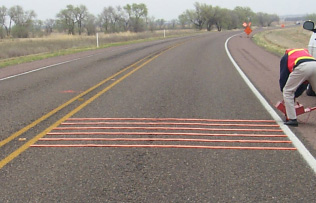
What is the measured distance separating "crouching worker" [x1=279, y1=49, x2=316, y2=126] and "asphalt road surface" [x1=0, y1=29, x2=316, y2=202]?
1.21 feet

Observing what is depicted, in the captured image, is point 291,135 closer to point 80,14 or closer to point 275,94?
point 275,94

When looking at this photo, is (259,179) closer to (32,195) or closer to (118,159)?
(118,159)

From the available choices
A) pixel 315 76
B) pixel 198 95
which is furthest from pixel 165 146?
pixel 198 95

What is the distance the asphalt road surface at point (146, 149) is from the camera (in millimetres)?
3135

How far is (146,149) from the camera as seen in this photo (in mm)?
4133

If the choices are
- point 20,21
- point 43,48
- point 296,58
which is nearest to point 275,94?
point 296,58

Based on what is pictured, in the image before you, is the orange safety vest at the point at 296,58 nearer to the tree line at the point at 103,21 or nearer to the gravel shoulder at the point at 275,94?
the gravel shoulder at the point at 275,94

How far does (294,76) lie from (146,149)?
2.60m

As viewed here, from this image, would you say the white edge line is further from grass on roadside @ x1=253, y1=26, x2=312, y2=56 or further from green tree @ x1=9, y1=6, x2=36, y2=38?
green tree @ x1=9, y1=6, x2=36, y2=38

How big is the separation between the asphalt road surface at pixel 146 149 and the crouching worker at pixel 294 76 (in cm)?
37

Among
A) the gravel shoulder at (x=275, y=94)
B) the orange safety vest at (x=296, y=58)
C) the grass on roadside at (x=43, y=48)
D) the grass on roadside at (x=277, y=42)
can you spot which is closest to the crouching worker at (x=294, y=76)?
the orange safety vest at (x=296, y=58)

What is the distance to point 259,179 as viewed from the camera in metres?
3.36

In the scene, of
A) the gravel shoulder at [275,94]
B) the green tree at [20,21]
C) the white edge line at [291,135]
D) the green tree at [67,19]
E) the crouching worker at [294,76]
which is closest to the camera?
the white edge line at [291,135]

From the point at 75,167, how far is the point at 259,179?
2005 millimetres
